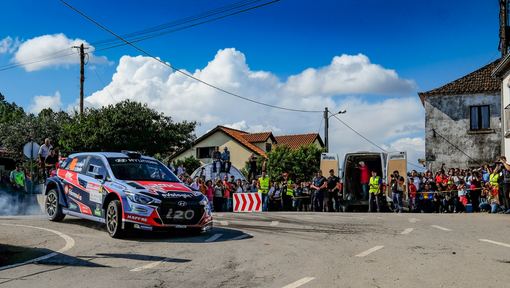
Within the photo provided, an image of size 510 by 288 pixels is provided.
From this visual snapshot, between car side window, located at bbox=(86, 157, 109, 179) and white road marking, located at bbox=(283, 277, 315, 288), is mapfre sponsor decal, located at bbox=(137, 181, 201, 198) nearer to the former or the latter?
car side window, located at bbox=(86, 157, 109, 179)

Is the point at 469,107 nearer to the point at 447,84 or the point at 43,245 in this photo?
the point at 447,84

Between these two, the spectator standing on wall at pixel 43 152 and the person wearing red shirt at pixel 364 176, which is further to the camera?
the person wearing red shirt at pixel 364 176

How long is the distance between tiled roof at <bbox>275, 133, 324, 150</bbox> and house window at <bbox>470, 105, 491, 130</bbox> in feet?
104

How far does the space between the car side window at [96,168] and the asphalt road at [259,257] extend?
4.15 ft

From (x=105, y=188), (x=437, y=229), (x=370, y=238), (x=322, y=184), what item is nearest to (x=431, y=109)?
(x=322, y=184)

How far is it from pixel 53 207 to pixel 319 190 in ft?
39.4

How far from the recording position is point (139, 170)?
11.0 m

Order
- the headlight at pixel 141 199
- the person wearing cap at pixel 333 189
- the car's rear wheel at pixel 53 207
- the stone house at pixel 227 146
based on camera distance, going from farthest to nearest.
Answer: the stone house at pixel 227 146, the person wearing cap at pixel 333 189, the car's rear wheel at pixel 53 207, the headlight at pixel 141 199

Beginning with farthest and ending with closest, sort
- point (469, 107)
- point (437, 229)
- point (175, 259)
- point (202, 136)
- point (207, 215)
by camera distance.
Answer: point (202, 136), point (469, 107), point (437, 229), point (207, 215), point (175, 259)

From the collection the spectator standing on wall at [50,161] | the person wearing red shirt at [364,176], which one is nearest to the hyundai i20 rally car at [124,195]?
the spectator standing on wall at [50,161]

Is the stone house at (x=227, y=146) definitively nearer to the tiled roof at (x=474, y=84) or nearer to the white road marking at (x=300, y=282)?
the tiled roof at (x=474, y=84)

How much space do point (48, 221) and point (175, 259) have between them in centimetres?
611

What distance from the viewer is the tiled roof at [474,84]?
33.1 metres

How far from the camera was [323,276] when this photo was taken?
652 cm
